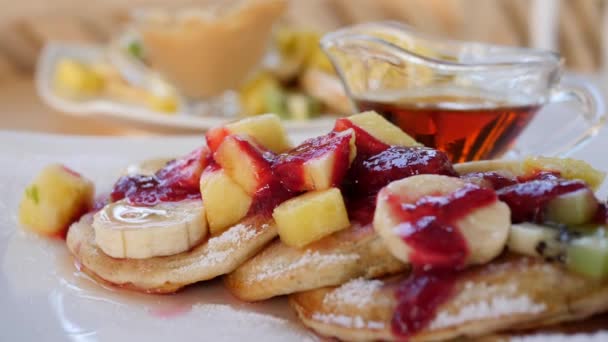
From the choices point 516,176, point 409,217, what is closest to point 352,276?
point 409,217

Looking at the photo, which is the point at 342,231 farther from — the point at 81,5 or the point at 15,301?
the point at 81,5

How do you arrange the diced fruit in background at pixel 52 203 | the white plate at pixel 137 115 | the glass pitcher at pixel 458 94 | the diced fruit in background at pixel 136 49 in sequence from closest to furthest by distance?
the diced fruit in background at pixel 52 203 → the glass pitcher at pixel 458 94 → the white plate at pixel 137 115 → the diced fruit in background at pixel 136 49

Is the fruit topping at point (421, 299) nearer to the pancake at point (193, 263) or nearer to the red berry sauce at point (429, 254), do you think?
the red berry sauce at point (429, 254)

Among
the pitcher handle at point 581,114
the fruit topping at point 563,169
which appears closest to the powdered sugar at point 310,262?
the fruit topping at point 563,169

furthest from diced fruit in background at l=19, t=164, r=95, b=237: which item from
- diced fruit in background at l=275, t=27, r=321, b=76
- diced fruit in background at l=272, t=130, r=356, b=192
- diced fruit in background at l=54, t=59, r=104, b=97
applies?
diced fruit in background at l=275, t=27, r=321, b=76

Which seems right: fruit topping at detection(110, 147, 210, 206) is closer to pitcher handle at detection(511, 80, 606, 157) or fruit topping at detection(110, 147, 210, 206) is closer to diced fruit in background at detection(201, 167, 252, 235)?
diced fruit in background at detection(201, 167, 252, 235)

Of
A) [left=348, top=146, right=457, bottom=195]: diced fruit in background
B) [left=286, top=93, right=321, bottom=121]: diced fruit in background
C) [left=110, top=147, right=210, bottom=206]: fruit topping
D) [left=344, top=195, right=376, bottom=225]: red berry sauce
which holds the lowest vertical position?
[left=286, top=93, right=321, bottom=121]: diced fruit in background

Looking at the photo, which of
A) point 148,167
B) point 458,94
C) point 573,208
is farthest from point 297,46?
point 573,208

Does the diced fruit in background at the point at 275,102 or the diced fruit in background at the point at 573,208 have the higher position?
the diced fruit in background at the point at 573,208

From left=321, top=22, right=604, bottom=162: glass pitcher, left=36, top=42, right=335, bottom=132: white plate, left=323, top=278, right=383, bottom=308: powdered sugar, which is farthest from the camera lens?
left=36, top=42, right=335, bottom=132: white plate
